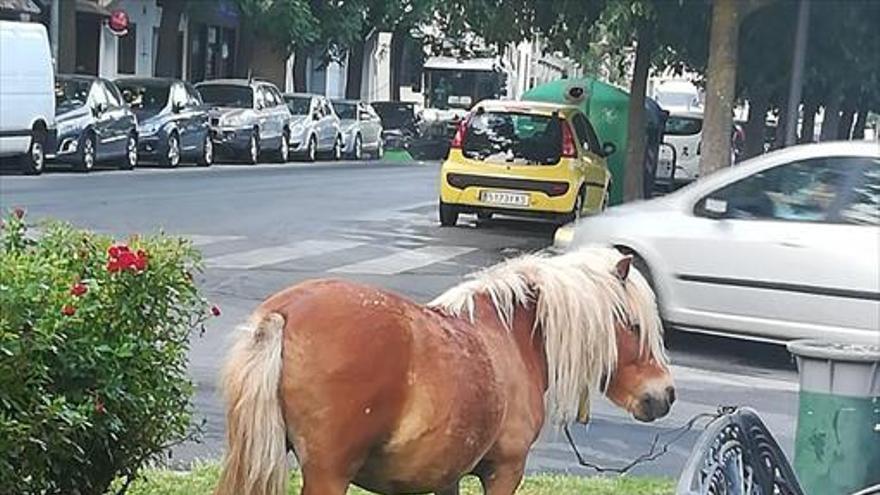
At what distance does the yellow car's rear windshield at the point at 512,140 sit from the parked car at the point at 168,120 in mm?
11453

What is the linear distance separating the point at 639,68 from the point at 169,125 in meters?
10.8

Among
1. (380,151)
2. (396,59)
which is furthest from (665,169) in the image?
(396,59)

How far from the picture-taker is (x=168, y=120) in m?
30.1

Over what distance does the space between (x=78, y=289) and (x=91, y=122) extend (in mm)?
22588

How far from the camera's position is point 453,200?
20.0m

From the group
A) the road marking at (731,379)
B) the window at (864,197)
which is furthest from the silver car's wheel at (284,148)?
the window at (864,197)

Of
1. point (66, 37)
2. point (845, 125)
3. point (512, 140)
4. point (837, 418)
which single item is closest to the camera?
point (837, 418)

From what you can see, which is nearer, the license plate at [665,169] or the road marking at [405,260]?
the road marking at [405,260]

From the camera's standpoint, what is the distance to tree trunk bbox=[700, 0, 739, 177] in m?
18.3

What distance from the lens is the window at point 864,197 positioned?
1089 cm

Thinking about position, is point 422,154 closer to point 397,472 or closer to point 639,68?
point 639,68

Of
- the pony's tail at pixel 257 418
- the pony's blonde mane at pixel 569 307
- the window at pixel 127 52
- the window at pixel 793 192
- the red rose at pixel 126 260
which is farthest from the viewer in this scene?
the window at pixel 127 52

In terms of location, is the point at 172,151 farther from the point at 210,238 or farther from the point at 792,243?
the point at 792,243

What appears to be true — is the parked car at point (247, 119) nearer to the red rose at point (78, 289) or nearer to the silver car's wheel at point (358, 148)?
the silver car's wheel at point (358, 148)
